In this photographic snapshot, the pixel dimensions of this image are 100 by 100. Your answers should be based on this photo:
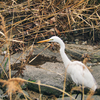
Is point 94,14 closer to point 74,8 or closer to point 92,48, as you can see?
point 74,8

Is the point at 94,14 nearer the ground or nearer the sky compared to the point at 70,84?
nearer the sky

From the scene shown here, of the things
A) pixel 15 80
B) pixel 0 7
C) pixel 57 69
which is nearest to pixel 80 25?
pixel 57 69

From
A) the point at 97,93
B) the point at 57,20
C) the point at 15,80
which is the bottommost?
the point at 97,93

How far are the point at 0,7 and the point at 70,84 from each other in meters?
1.91

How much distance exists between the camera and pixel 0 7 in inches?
96.4

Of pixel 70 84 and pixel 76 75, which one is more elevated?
pixel 76 75

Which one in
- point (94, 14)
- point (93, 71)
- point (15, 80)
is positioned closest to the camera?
point (15, 80)

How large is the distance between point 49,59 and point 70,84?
56cm

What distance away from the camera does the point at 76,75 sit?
4.98 ft

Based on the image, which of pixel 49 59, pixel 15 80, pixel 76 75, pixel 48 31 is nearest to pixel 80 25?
pixel 48 31

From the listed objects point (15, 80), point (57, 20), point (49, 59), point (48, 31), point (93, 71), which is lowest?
point (93, 71)

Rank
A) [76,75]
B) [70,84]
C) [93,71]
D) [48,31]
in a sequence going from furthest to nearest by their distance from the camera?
[48,31] → [93,71] → [70,84] → [76,75]

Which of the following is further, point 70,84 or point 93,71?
point 93,71

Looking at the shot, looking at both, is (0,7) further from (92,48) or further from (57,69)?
(92,48)
